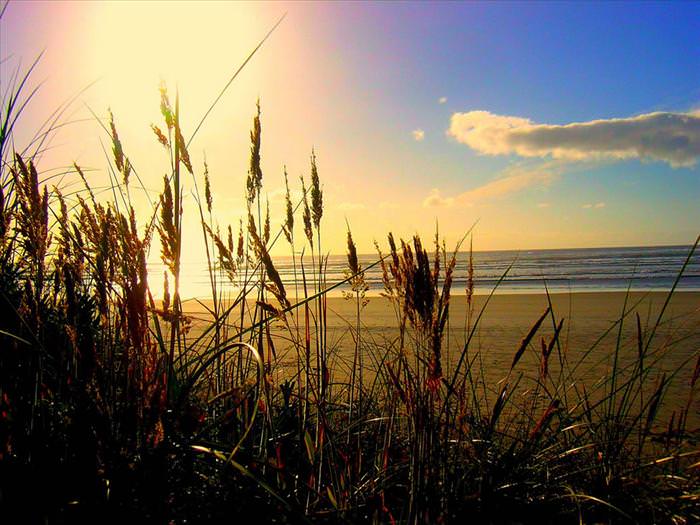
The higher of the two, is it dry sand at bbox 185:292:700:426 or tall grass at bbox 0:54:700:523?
tall grass at bbox 0:54:700:523

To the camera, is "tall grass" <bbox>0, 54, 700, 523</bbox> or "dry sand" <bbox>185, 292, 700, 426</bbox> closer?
"tall grass" <bbox>0, 54, 700, 523</bbox>

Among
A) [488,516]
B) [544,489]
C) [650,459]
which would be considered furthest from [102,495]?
[650,459]

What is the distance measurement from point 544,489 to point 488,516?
39cm

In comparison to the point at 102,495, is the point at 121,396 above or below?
above

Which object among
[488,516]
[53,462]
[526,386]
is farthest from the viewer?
[526,386]

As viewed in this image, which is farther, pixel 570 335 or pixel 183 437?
pixel 570 335

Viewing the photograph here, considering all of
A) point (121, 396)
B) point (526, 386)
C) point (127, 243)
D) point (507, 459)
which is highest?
point (127, 243)

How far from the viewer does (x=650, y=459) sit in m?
2.30

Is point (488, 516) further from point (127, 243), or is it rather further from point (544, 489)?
point (127, 243)

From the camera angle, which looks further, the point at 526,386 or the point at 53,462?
the point at 526,386

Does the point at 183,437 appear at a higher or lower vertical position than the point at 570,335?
higher

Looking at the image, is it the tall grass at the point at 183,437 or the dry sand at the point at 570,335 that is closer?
the tall grass at the point at 183,437

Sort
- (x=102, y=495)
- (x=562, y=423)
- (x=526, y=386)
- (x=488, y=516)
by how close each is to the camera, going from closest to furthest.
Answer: (x=102, y=495) < (x=488, y=516) < (x=562, y=423) < (x=526, y=386)

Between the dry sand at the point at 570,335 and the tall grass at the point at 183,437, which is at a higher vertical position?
the tall grass at the point at 183,437
